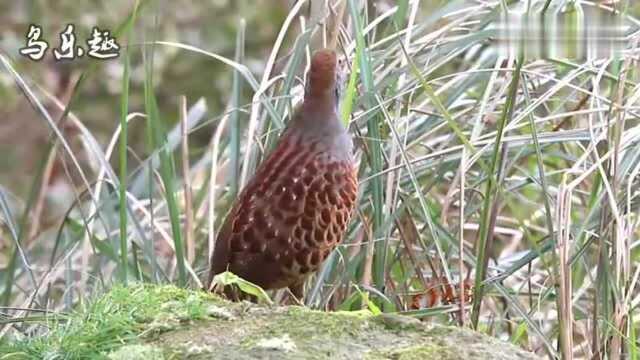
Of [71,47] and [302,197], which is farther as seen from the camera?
[71,47]

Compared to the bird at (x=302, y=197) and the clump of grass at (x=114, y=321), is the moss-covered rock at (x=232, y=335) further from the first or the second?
the bird at (x=302, y=197)

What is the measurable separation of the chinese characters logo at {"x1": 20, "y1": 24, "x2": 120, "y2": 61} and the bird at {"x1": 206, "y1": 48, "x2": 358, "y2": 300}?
104cm

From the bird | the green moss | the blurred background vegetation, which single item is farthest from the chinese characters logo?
the green moss

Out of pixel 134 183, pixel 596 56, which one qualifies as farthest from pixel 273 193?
pixel 134 183

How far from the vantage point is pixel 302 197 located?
2211 mm

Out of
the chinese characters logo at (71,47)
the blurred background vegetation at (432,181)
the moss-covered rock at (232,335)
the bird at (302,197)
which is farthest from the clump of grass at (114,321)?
the chinese characters logo at (71,47)

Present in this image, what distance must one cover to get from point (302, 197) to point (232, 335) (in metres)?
0.40

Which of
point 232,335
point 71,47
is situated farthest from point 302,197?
point 71,47

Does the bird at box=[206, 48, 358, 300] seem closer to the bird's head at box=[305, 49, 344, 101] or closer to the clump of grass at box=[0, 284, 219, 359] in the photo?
the bird's head at box=[305, 49, 344, 101]

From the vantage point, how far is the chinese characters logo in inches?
132

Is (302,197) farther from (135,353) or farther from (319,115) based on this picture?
(135,353)

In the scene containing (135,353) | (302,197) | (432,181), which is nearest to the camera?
(135,353)

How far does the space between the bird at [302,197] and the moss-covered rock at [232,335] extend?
26 centimetres

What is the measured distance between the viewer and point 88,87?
698cm
